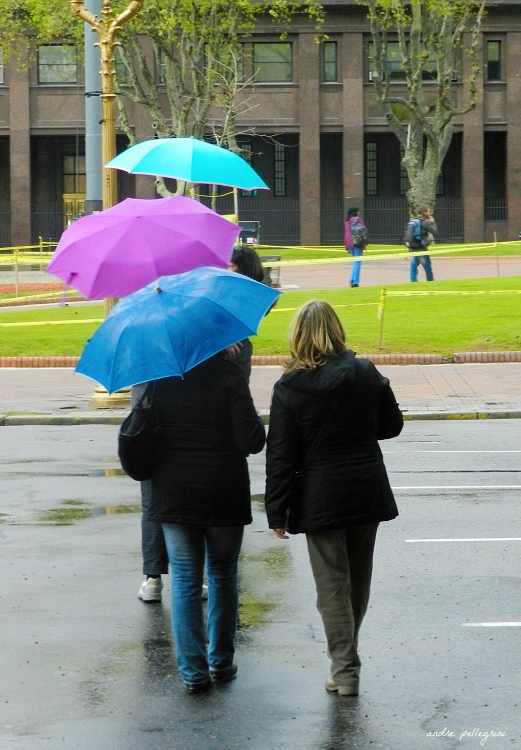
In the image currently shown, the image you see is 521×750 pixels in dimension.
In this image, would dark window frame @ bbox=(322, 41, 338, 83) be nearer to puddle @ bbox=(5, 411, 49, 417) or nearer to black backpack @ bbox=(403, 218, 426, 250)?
black backpack @ bbox=(403, 218, 426, 250)

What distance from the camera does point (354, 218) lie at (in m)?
31.5

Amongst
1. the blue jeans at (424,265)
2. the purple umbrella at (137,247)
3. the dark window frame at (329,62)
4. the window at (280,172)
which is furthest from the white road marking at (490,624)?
the window at (280,172)

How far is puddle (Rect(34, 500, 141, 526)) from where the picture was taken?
30.7 ft

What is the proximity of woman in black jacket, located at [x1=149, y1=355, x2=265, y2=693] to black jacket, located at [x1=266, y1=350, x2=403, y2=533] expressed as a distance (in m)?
0.15

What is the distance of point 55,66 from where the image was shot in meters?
52.7

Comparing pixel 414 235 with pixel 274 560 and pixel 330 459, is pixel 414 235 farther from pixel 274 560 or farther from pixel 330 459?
pixel 330 459

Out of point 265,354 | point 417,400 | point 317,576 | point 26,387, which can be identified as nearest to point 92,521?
point 317,576

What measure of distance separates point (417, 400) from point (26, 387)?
550cm

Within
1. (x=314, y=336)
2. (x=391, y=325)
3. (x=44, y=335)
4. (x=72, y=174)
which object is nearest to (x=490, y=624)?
(x=314, y=336)

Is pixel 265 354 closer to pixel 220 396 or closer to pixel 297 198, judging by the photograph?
pixel 220 396

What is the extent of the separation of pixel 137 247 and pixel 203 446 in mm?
1489

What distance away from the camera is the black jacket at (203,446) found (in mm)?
5504

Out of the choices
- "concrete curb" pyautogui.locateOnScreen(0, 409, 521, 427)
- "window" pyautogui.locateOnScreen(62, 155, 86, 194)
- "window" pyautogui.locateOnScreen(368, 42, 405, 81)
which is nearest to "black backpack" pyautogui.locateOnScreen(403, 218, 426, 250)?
"concrete curb" pyautogui.locateOnScreen(0, 409, 521, 427)

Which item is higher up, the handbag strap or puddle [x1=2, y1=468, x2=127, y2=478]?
the handbag strap
